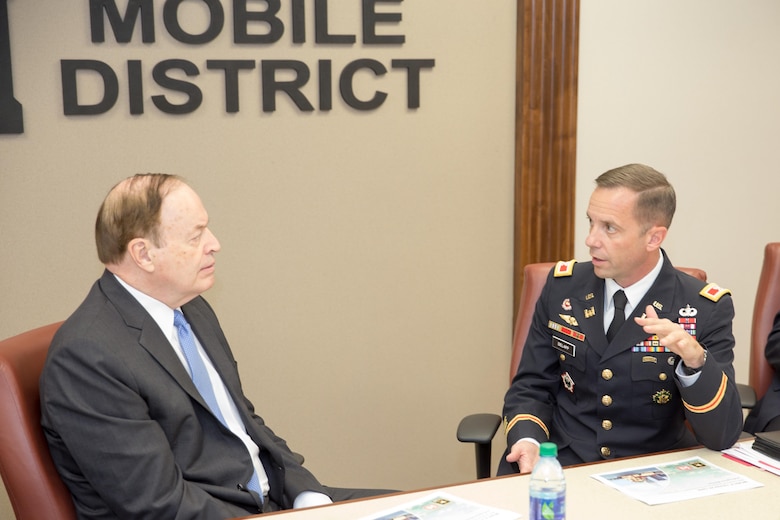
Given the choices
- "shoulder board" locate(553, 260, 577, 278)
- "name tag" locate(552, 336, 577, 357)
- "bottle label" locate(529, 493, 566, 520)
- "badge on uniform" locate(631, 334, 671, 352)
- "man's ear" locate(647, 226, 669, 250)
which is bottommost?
"bottle label" locate(529, 493, 566, 520)

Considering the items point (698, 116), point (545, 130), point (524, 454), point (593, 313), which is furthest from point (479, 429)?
point (698, 116)

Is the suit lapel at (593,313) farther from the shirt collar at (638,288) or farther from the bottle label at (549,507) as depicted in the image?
the bottle label at (549,507)

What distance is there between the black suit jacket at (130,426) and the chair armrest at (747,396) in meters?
1.62

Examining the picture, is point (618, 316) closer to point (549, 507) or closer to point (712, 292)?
point (712, 292)

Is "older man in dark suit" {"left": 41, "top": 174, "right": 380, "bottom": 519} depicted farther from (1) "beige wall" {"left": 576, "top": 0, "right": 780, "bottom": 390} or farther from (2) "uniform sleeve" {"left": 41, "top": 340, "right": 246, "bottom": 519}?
(1) "beige wall" {"left": 576, "top": 0, "right": 780, "bottom": 390}

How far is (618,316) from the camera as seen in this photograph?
8.18 ft

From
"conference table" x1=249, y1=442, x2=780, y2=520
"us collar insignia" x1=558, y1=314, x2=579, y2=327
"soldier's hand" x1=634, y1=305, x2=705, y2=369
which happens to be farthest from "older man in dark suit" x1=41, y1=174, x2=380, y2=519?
"soldier's hand" x1=634, y1=305, x2=705, y2=369

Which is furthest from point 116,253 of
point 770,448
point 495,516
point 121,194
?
point 770,448

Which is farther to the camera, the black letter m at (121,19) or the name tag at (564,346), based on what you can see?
the black letter m at (121,19)

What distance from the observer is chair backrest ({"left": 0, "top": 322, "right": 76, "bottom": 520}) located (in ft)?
6.16

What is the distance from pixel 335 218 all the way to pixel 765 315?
1664mm

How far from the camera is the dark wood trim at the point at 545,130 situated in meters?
3.56

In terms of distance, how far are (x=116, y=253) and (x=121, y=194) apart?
0.47 feet

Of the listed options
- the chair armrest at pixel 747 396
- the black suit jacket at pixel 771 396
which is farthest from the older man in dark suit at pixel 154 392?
the black suit jacket at pixel 771 396
